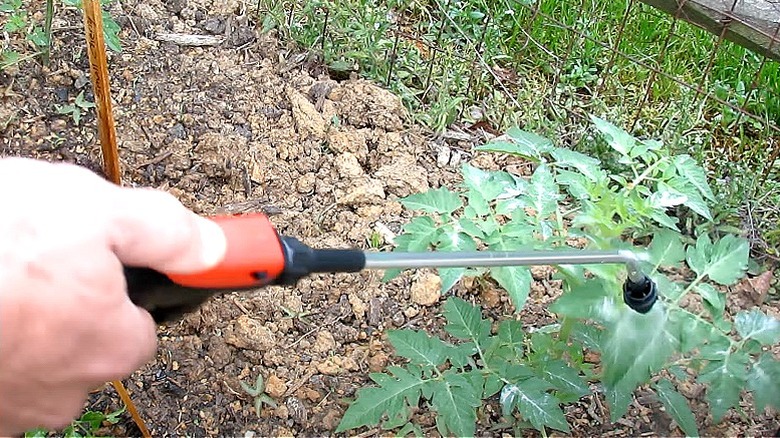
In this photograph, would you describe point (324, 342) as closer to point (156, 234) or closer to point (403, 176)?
point (403, 176)

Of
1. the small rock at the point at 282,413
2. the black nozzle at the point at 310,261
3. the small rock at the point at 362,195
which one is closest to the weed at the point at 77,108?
the small rock at the point at 362,195

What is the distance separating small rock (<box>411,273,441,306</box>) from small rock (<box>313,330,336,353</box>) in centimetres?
20

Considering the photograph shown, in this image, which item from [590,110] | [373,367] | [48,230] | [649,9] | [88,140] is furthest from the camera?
[649,9]

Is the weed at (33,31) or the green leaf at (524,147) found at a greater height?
the green leaf at (524,147)

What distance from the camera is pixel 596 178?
4.90 ft

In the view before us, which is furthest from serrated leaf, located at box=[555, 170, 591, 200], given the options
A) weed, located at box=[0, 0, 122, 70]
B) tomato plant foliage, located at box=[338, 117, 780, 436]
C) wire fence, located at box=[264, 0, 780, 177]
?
weed, located at box=[0, 0, 122, 70]

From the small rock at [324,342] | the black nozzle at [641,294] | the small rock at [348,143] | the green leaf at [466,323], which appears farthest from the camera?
the small rock at [348,143]

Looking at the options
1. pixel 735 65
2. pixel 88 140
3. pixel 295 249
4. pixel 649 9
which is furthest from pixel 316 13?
pixel 295 249

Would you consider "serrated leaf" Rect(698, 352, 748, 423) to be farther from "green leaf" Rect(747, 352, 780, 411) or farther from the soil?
the soil

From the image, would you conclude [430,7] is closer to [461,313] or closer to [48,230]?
[461,313]

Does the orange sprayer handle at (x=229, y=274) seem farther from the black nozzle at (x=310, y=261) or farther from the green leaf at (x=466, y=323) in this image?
the green leaf at (x=466, y=323)

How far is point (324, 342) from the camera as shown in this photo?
5.87 ft

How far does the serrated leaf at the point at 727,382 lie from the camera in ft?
4.21

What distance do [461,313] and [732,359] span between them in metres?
0.48
